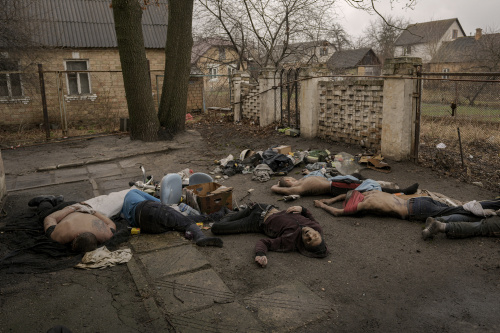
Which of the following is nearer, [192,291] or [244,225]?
[192,291]

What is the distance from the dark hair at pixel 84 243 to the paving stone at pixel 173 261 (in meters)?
0.60

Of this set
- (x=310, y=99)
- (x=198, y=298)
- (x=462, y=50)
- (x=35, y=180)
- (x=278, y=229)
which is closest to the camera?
(x=198, y=298)

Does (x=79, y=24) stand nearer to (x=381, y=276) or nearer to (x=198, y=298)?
(x=198, y=298)

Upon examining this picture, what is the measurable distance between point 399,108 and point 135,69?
7.59 meters

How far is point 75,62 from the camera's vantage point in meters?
17.4

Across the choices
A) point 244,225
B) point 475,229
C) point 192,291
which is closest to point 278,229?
point 244,225

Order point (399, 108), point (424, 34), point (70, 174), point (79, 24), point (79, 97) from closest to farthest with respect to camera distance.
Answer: point (399, 108)
point (70, 174)
point (79, 97)
point (79, 24)
point (424, 34)

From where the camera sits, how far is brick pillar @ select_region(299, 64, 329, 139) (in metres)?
10.8

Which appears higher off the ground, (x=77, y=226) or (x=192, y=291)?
(x=77, y=226)

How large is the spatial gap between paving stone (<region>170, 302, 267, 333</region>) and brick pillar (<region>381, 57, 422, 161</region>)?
236 inches

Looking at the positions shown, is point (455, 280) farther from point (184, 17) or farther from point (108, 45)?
point (108, 45)

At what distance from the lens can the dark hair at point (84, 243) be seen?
4520 millimetres

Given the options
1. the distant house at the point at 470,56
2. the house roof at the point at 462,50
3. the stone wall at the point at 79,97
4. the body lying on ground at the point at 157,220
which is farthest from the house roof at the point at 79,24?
the house roof at the point at 462,50

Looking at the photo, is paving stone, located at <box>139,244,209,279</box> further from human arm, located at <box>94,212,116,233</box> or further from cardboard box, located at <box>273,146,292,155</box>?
cardboard box, located at <box>273,146,292,155</box>
